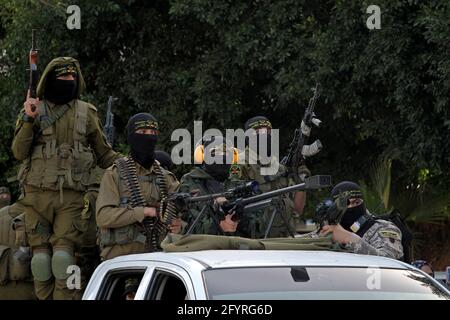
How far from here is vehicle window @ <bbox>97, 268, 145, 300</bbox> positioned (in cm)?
545

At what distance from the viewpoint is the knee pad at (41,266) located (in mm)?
7882

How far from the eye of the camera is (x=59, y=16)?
546 inches

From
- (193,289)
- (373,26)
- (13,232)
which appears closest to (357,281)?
(193,289)

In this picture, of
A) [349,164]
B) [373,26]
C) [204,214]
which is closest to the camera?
[204,214]

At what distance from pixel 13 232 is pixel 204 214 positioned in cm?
176

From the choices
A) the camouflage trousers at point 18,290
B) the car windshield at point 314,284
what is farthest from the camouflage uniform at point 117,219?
the car windshield at point 314,284

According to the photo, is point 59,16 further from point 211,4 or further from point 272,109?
point 272,109

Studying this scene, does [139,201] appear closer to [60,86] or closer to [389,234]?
[60,86]

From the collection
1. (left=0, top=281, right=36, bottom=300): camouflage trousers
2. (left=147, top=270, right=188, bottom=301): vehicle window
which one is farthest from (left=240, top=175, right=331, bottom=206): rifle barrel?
(left=0, top=281, right=36, bottom=300): camouflage trousers

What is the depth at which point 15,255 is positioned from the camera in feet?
27.3

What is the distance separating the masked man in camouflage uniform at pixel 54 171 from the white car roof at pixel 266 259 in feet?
9.36

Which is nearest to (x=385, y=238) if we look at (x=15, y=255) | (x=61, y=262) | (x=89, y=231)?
(x=89, y=231)

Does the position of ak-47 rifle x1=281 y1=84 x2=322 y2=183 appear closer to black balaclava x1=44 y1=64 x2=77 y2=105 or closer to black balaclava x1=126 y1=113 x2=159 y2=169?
black balaclava x1=126 y1=113 x2=159 y2=169

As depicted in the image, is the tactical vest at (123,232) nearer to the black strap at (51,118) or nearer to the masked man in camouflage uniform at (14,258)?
the black strap at (51,118)
